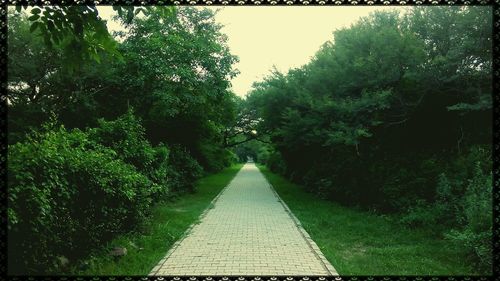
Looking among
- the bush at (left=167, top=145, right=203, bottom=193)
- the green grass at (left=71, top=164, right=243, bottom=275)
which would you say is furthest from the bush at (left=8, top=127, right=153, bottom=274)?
the bush at (left=167, top=145, right=203, bottom=193)

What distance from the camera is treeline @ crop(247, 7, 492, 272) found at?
9.20 m

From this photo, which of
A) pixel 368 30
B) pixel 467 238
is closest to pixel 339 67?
pixel 368 30

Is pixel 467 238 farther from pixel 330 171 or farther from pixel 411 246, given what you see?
pixel 330 171

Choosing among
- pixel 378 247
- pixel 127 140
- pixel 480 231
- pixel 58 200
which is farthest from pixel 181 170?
pixel 480 231

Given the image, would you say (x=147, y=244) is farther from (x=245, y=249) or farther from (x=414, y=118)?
(x=414, y=118)

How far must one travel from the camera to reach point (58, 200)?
18.4ft

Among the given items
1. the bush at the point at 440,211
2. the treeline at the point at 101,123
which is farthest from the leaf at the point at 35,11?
the bush at the point at 440,211

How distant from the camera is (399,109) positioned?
43.5 ft

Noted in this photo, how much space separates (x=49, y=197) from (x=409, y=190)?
10411 mm

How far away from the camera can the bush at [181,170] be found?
1806 cm

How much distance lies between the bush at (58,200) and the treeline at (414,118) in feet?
21.6

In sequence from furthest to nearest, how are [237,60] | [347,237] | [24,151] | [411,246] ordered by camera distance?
[237,60] → [347,237] → [411,246] → [24,151]

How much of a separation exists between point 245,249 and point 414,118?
27.7 feet

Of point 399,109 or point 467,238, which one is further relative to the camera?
point 399,109
